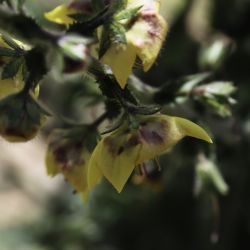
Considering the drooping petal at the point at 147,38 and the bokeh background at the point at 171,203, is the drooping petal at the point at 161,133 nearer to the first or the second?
the drooping petal at the point at 147,38

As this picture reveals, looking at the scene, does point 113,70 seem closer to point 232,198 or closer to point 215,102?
point 215,102

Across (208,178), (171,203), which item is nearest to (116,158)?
(208,178)

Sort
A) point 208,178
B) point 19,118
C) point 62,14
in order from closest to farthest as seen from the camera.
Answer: point 19,118
point 62,14
point 208,178

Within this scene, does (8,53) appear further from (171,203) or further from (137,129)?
(171,203)

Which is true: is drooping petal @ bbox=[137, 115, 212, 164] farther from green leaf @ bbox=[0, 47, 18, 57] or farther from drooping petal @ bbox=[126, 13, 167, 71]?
green leaf @ bbox=[0, 47, 18, 57]

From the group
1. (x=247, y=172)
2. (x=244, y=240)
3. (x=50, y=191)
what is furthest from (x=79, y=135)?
(x=50, y=191)

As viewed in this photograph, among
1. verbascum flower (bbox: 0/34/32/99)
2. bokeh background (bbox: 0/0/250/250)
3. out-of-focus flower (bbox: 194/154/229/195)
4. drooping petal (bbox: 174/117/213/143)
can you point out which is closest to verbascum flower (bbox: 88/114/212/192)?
drooping petal (bbox: 174/117/213/143)

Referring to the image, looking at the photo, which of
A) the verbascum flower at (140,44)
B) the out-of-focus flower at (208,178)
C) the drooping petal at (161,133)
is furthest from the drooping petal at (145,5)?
the out-of-focus flower at (208,178)
